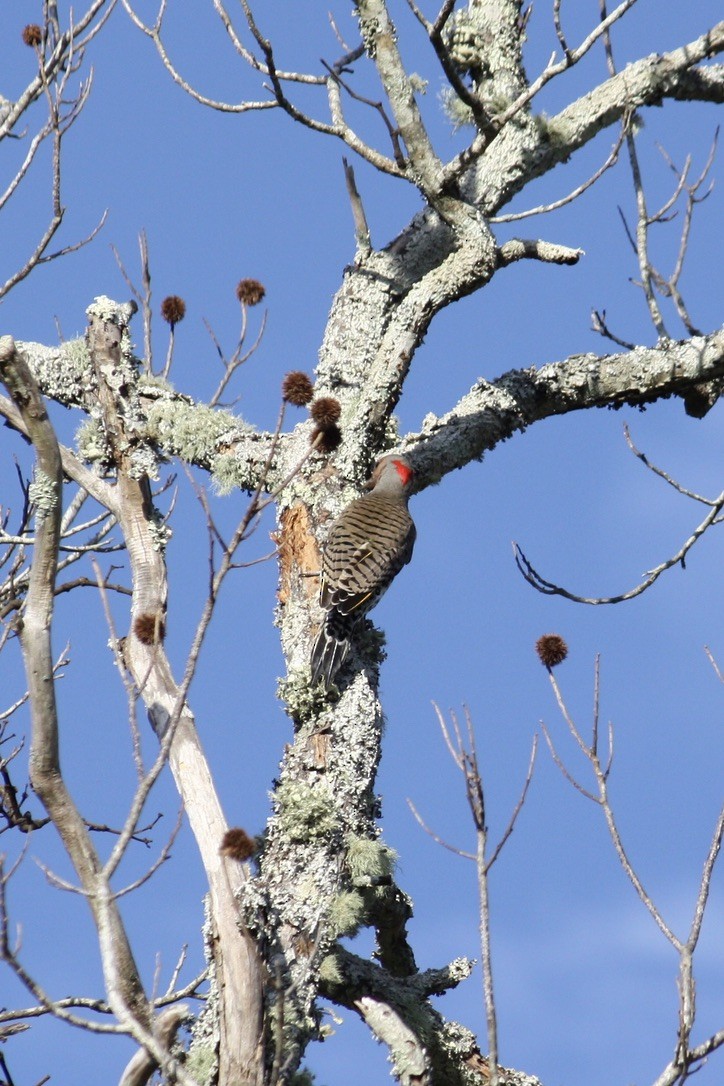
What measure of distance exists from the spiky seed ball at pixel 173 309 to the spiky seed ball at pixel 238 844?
2.79 meters

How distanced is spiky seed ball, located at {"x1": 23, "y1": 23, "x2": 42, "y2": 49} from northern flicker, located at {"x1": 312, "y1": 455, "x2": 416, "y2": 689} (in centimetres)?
245

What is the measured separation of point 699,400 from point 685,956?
3.68 m

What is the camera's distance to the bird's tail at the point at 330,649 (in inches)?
197

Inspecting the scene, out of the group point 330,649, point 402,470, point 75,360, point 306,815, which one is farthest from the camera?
point 75,360

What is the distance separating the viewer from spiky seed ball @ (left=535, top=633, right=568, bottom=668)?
4.36m

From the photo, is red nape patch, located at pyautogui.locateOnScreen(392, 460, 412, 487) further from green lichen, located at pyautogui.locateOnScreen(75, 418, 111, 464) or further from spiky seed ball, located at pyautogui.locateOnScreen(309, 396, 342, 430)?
green lichen, located at pyautogui.locateOnScreen(75, 418, 111, 464)

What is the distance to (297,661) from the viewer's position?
5152 mm

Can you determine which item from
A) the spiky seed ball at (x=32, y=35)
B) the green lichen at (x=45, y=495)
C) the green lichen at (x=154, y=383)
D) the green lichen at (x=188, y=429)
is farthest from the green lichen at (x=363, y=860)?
the spiky seed ball at (x=32, y=35)

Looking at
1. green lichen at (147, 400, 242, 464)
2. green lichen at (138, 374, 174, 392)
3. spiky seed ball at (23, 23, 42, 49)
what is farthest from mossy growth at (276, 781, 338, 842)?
spiky seed ball at (23, 23, 42, 49)

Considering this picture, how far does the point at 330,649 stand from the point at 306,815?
0.73 meters

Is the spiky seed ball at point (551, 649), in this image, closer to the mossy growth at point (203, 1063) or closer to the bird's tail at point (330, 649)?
the bird's tail at point (330, 649)

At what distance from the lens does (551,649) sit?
4.39 metres

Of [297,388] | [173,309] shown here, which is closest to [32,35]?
[173,309]

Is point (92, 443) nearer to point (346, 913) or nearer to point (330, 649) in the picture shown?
point (330, 649)
